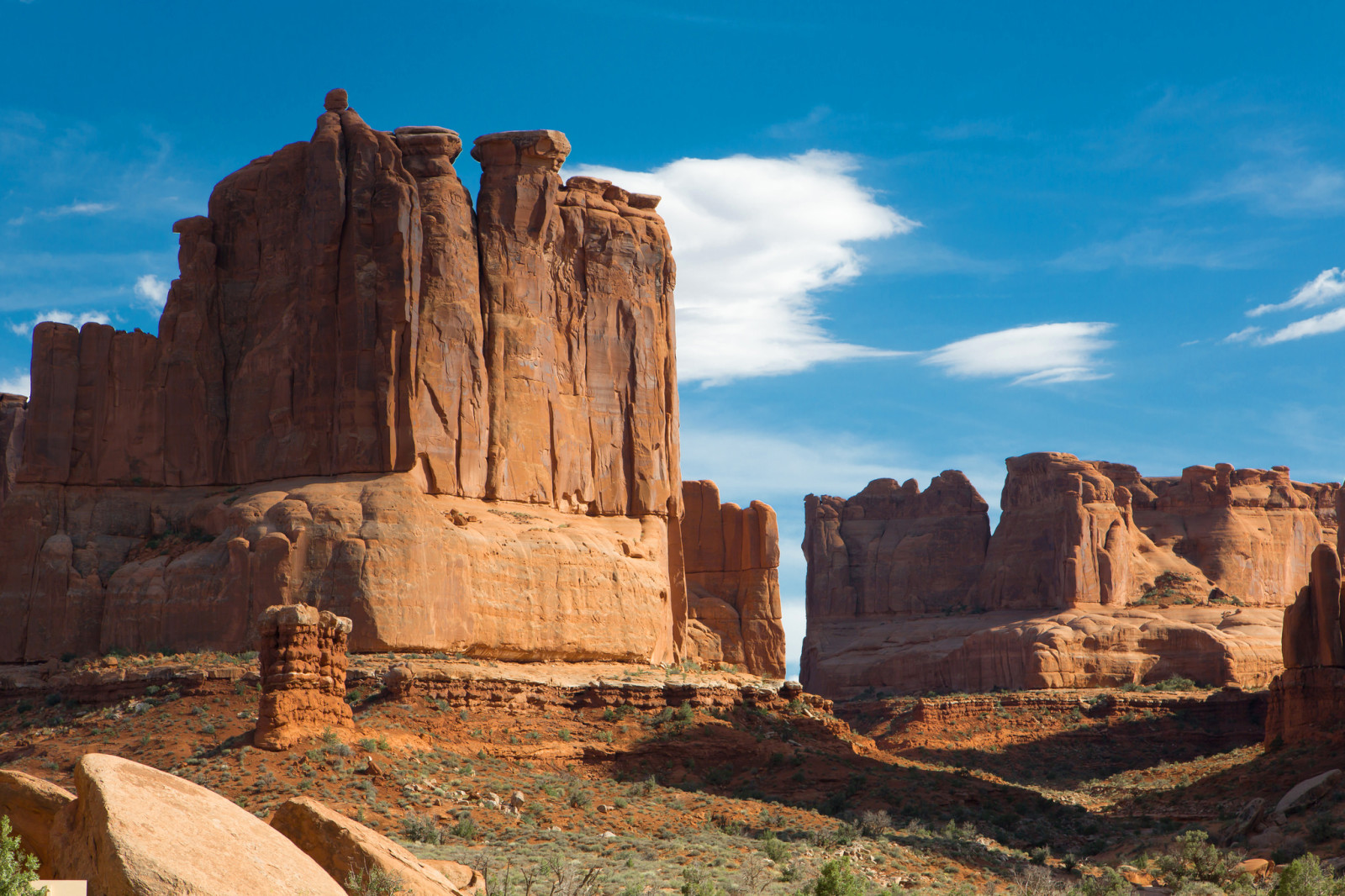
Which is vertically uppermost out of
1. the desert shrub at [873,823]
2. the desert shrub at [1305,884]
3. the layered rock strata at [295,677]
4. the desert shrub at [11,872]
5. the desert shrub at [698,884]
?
the layered rock strata at [295,677]

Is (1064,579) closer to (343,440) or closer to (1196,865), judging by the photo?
(343,440)

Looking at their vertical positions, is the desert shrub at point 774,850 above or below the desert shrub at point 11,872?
below

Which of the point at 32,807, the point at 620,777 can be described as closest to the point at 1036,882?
the point at 620,777

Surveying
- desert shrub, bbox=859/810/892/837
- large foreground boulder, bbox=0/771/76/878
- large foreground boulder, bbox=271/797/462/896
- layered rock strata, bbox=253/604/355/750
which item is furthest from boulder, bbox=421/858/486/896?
desert shrub, bbox=859/810/892/837

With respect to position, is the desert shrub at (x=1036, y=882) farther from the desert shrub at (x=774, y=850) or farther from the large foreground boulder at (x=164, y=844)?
the large foreground boulder at (x=164, y=844)

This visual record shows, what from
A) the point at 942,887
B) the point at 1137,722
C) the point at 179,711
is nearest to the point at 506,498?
the point at 179,711

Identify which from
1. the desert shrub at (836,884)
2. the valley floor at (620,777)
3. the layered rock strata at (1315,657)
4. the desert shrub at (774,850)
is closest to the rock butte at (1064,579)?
the layered rock strata at (1315,657)
